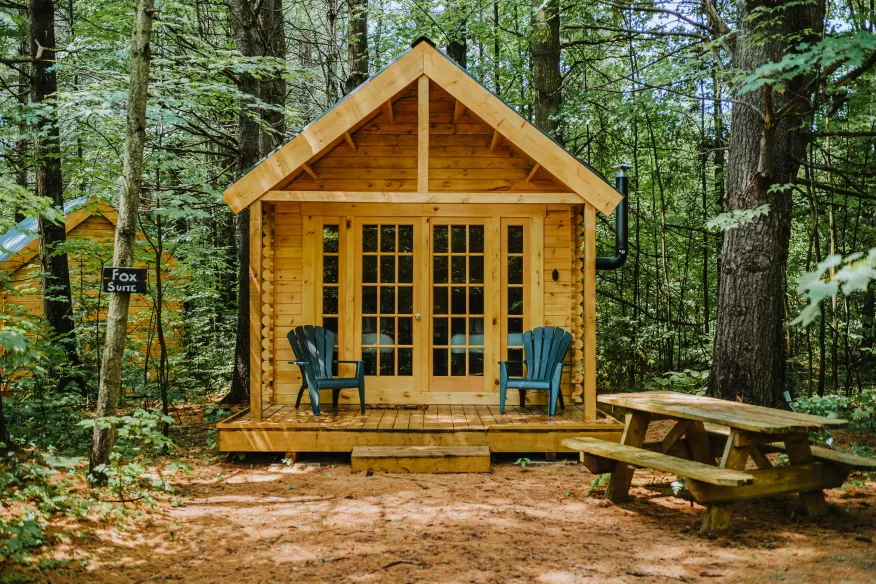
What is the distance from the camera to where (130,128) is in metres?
3.93

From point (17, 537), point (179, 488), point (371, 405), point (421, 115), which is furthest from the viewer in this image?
point (371, 405)

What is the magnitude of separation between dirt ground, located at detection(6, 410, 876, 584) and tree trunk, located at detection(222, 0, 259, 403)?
2.74 meters

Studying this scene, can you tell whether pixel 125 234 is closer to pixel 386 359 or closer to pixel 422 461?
pixel 422 461

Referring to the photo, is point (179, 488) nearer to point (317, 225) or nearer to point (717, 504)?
point (317, 225)

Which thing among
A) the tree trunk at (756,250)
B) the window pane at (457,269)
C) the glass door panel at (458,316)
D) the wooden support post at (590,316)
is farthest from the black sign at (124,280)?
the tree trunk at (756,250)

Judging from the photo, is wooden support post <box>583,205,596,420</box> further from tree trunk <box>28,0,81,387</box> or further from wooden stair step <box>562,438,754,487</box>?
tree trunk <box>28,0,81,387</box>

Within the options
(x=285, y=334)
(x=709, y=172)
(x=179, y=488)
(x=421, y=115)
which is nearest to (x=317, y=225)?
(x=285, y=334)

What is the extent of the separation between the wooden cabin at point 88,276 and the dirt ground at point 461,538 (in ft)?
5.71

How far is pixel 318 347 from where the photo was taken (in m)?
5.71

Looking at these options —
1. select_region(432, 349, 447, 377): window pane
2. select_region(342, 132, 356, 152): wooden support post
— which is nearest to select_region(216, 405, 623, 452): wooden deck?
select_region(432, 349, 447, 377): window pane

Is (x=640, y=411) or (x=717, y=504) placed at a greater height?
(x=640, y=411)

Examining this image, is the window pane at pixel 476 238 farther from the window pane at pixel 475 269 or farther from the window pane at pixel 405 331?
the window pane at pixel 405 331

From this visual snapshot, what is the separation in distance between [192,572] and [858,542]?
10.3 ft

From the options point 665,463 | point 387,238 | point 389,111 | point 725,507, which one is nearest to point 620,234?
point 387,238
